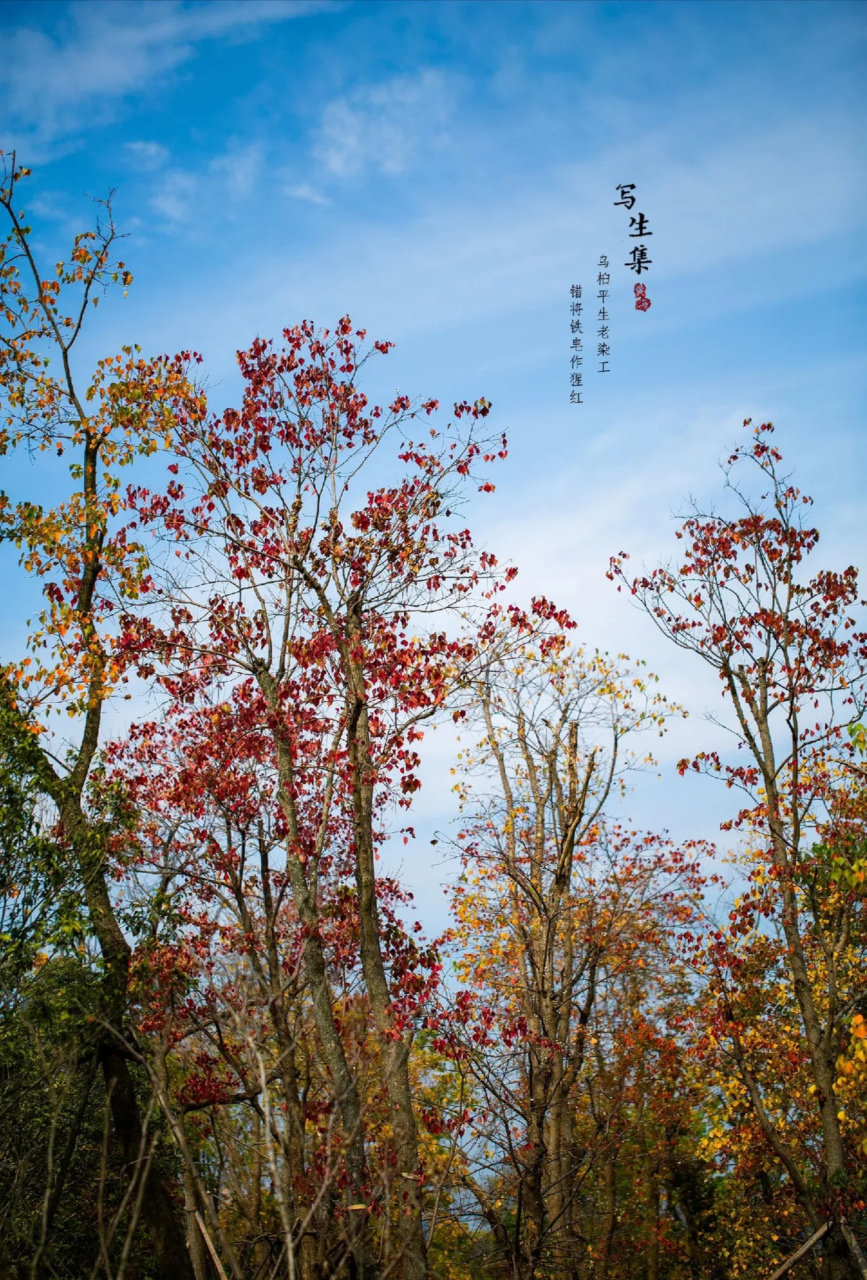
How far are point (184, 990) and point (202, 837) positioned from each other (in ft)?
7.06

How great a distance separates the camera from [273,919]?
13.5 meters

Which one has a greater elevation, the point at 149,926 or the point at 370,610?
the point at 370,610

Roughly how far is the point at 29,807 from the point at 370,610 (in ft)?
15.2

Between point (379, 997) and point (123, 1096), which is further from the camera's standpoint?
point (123, 1096)

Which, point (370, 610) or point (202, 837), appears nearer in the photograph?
point (370, 610)

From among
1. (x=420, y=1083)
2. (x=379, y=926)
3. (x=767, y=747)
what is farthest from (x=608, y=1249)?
(x=379, y=926)

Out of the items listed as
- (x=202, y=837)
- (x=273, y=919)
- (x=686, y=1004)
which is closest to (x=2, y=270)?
(x=202, y=837)

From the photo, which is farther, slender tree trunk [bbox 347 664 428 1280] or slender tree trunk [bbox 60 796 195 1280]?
slender tree trunk [bbox 60 796 195 1280]

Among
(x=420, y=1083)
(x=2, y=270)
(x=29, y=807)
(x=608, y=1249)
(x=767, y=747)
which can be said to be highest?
(x=2, y=270)

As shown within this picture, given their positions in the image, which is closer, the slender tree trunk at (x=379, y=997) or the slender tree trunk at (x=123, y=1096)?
the slender tree trunk at (x=379, y=997)

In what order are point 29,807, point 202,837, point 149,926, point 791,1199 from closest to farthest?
point 29,807 → point 149,926 → point 202,837 → point 791,1199

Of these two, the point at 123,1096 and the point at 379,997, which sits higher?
the point at 379,997

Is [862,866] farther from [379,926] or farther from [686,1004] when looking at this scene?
[686,1004]

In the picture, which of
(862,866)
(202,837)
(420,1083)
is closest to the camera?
(862,866)
